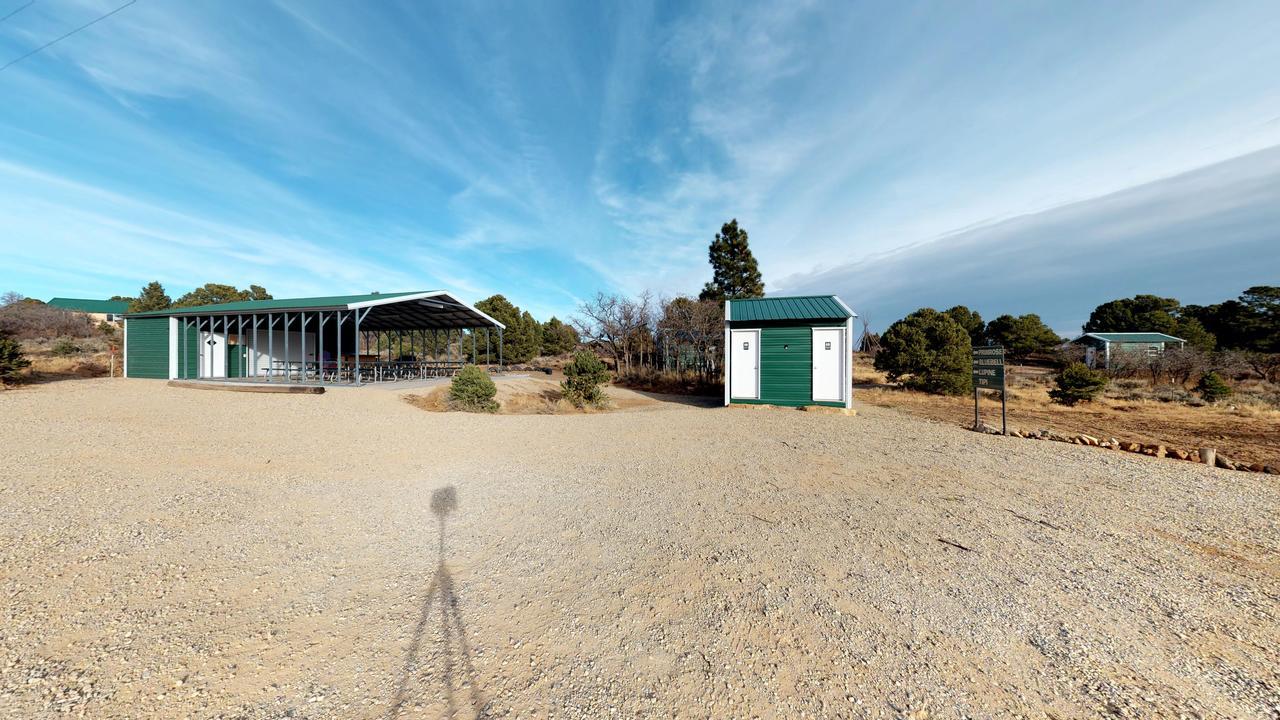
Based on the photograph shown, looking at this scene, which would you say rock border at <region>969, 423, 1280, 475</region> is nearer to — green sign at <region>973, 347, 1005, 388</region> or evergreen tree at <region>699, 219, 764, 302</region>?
green sign at <region>973, 347, 1005, 388</region>

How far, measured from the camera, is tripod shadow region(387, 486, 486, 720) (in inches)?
71.5

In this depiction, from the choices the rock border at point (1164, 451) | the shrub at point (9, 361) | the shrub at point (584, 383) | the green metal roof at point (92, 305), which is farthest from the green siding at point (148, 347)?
the green metal roof at point (92, 305)

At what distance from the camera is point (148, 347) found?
1528 centimetres

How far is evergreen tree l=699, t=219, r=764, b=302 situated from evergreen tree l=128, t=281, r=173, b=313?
5272cm

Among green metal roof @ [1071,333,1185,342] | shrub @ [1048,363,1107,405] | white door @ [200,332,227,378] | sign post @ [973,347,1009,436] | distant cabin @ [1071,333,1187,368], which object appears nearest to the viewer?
sign post @ [973,347,1009,436]

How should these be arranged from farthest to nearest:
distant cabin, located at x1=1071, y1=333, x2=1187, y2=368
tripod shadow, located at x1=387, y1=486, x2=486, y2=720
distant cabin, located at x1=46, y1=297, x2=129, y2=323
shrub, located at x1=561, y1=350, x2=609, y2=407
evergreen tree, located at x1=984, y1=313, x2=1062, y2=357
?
1. distant cabin, located at x1=46, y1=297, x2=129, y2=323
2. evergreen tree, located at x1=984, y1=313, x2=1062, y2=357
3. distant cabin, located at x1=1071, y1=333, x2=1187, y2=368
4. shrub, located at x1=561, y1=350, x2=609, y2=407
5. tripod shadow, located at x1=387, y1=486, x2=486, y2=720

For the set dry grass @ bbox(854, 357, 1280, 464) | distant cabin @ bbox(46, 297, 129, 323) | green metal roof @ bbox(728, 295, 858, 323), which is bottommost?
dry grass @ bbox(854, 357, 1280, 464)

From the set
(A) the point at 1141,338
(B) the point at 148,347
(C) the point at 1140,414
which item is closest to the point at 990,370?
(C) the point at 1140,414

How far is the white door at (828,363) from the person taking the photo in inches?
438

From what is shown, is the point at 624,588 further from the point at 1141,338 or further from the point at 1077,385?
the point at 1141,338

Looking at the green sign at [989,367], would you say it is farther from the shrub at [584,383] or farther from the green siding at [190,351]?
the green siding at [190,351]

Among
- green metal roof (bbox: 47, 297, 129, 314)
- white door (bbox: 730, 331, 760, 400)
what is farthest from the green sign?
green metal roof (bbox: 47, 297, 129, 314)

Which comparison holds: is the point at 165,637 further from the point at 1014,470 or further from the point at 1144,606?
the point at 1014,470

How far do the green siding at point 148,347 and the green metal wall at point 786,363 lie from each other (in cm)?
2064
